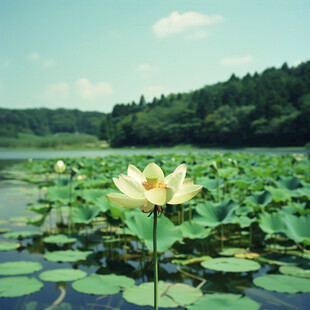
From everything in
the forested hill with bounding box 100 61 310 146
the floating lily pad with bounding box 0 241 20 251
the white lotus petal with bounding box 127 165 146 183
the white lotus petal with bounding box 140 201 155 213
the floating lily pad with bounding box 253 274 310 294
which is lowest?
the floating lily pad with bounding box 0 241 20 251

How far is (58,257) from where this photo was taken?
2.34 m

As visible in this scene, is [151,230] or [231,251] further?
[231,251]

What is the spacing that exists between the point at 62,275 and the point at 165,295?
2.24 ft

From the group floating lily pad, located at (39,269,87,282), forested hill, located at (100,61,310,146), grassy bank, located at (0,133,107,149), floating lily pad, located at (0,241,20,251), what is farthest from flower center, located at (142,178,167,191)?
grassy bank, located at (0,133,107,149)

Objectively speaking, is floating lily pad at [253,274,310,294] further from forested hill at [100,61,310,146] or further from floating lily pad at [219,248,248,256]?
forested hill at [100,61,310,146]

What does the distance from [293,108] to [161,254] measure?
41.3 metres

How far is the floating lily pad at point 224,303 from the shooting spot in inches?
58.0

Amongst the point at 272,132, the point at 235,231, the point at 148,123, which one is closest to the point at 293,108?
the point at 272,132

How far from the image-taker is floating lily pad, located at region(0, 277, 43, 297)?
1.73 m

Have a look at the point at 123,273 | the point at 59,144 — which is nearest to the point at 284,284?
the point at 123,273

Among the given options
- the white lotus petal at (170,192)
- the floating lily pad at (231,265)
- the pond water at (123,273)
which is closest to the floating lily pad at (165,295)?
the pond water at (123,273)

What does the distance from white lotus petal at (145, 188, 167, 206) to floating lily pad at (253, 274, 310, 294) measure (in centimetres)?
136

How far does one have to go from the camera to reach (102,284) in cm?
186

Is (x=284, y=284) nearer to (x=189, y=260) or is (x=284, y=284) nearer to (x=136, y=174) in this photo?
(x=189, y=260)
